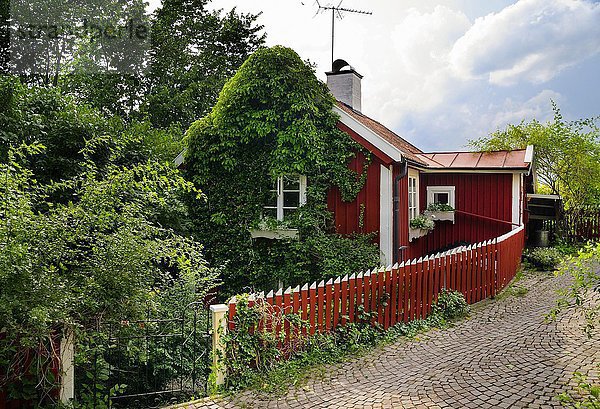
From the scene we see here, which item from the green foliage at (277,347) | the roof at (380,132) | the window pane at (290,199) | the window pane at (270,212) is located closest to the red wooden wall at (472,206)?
the roof at (380,132)

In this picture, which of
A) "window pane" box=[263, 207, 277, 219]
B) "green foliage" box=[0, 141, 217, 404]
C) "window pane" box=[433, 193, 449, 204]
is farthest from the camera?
"window pane" box=[433, 193, 449, 204]

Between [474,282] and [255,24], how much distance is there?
26219 mm

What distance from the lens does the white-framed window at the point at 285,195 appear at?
39.0ft

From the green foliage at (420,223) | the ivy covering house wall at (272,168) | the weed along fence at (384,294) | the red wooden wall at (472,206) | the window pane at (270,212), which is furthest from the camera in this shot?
the red wooden wall at (472,206)

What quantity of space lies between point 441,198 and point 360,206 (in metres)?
5.67

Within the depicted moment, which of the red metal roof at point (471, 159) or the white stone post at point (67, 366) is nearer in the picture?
the white stone post at point (67, 366)

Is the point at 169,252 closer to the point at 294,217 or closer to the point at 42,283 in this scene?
the point at 42,283

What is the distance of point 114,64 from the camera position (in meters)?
28.9

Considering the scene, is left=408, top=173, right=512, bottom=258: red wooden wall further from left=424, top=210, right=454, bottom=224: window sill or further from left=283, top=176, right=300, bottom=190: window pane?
left=283, top=176, right=300, bottom=190: window pane

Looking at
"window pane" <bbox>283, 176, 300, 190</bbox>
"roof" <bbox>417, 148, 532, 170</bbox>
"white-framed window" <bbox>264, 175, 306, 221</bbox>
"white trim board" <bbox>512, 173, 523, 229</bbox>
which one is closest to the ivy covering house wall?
"white-framed window" <bbox>264, 175, 306, 221</bbox>

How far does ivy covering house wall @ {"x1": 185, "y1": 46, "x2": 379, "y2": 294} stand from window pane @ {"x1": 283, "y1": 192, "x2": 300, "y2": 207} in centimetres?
40

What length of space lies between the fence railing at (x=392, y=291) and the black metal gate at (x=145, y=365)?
0.83 m

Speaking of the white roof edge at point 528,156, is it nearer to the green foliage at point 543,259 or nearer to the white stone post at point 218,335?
the green foliage at point 543,259

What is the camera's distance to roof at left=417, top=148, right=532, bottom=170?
592 inches
